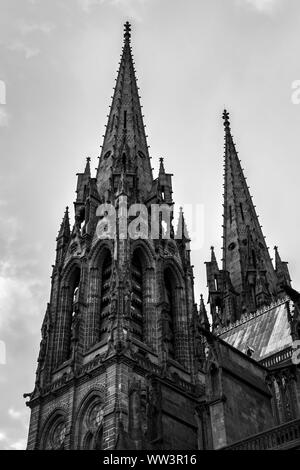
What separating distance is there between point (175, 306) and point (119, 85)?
2134cm

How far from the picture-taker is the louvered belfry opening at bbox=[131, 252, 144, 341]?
120 ft

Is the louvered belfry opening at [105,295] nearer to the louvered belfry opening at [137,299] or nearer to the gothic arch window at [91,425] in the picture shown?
the louvered belfry opening at [137,299]

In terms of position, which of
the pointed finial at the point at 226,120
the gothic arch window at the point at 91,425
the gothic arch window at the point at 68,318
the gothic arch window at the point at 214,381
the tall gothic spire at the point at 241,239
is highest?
the pointed finial at the point at 226,120

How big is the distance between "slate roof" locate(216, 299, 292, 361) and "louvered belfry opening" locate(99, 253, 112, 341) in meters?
8.01

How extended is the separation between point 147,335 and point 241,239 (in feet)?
63.3

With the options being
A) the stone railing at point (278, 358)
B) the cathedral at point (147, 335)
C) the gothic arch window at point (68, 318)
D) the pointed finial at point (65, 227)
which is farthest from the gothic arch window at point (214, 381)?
the pointed finial at point (65, 227)

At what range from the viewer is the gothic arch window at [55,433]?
33.3m

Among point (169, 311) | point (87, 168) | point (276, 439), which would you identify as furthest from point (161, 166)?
point (276, 439)

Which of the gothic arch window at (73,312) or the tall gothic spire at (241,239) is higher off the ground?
the tall gothic spire at (241,239)

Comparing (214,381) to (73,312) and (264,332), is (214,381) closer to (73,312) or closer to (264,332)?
(264,332)

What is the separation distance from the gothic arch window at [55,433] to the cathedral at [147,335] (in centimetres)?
6

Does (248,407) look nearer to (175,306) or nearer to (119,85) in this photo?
(175,306)

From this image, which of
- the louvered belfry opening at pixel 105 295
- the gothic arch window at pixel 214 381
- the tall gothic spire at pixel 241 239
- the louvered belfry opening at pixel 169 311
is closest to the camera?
the gothic arch window at pixel 214 381

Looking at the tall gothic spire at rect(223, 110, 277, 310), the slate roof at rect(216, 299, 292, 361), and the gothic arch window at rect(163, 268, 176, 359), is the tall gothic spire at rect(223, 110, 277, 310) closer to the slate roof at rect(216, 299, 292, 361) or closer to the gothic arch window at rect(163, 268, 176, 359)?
the slate roof at rect(216, 299, 292, 361)
